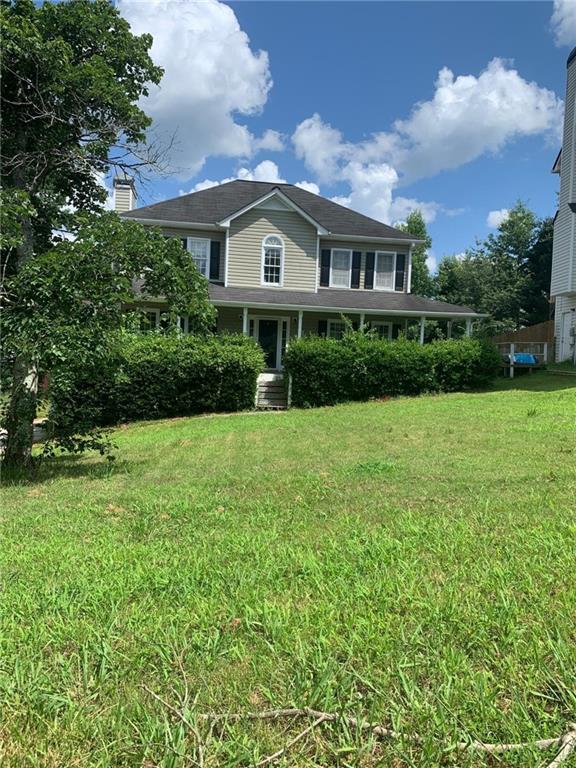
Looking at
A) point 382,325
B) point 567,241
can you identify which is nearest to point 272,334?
point 382,325

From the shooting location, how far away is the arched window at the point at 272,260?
66.3 ft

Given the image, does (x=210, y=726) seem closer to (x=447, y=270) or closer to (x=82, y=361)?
(x=82, y=361)

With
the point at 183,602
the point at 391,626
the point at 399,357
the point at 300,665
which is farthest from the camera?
the point at 399,357

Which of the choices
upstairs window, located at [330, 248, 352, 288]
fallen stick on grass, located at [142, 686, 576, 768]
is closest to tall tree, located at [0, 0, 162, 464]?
fallen stick on grass, located at [142, 686, 576, 768]

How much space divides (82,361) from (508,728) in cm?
555

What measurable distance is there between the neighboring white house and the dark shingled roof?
18.5ft

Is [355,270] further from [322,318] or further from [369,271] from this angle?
[322,318]

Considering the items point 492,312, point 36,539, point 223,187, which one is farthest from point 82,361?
point 492,312

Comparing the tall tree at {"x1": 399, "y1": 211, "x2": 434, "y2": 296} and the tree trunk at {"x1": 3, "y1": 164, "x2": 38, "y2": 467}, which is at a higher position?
the tall tree at {"x1": 399, "y1": 211, "x2": 434, "y2": 296}

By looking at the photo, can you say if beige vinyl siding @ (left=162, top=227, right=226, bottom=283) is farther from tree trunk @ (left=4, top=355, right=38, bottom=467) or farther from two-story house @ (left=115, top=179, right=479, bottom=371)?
tree trunk @ (left=4, top=355, right=38, bottom=467)

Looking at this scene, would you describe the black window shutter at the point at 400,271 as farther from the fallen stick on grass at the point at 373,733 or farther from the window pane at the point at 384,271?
the fallen stick on grass at the point at 373,733

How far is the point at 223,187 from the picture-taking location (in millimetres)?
22969

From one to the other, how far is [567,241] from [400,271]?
20.1 feet

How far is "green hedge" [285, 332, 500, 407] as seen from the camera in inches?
606
